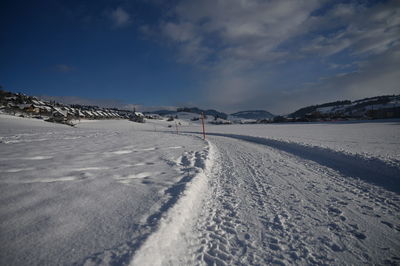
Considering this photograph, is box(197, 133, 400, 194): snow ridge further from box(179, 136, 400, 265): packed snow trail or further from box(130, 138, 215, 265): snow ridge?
box(130, 138, 215, 265): snow ridge

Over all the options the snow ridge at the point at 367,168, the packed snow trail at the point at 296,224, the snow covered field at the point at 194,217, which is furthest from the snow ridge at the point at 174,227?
the snow ridge at the point at 367,168

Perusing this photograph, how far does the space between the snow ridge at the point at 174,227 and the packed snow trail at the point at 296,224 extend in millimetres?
162

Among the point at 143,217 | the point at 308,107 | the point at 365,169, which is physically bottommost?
the point at 365,169

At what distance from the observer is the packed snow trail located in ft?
6.64

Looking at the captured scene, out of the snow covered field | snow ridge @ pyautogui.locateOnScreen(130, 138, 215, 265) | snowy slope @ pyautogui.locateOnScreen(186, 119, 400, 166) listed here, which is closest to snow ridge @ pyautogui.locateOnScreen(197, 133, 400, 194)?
the snow covered field

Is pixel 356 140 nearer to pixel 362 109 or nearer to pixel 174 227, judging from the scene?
pixel 174 227

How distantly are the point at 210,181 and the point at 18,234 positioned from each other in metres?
3.67

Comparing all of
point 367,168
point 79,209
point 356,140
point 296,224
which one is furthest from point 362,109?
point 79,209

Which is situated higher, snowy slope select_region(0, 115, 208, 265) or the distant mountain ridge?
the distant mountain ridge

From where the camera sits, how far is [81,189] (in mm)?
3537

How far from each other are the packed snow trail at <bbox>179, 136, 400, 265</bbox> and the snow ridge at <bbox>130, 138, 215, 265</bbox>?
0.16m

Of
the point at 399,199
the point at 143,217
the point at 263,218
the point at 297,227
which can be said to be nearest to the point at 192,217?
the point at 143,217

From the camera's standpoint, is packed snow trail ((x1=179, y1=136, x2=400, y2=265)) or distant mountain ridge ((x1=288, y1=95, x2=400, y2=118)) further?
distant mountain ridge ((x1=288, y1=95, x2=400, y2=118))

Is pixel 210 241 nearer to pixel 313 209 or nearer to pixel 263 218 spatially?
pixel 263 218
